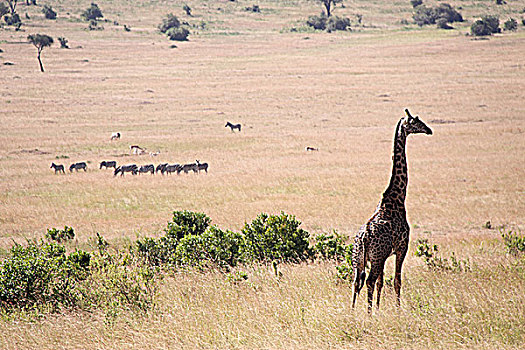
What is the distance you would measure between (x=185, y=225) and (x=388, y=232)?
726cm

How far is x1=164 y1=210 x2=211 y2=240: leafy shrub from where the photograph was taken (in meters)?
13.3

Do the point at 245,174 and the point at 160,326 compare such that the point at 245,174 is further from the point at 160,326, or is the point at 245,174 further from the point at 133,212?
the point at 160,326

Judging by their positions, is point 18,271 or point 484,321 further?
point 18,271

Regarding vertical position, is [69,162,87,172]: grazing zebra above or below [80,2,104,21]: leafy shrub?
below

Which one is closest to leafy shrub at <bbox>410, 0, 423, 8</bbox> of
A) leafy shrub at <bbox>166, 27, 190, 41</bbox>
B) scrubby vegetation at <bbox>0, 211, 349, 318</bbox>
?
leafy shrub at <bbox>166, 27, 190, 41</bbox>

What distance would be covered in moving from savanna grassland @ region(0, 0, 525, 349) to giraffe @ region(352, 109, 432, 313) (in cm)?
43

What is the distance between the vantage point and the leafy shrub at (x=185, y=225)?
13.3 metres

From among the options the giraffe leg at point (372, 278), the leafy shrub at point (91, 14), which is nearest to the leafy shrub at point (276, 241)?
the giraffe leg at point (372, 278)

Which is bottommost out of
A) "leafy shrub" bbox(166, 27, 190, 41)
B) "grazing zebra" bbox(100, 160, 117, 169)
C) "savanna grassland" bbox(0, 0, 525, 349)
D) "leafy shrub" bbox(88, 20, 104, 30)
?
"grazing zebra" bbox(100, 160, 117, 169)

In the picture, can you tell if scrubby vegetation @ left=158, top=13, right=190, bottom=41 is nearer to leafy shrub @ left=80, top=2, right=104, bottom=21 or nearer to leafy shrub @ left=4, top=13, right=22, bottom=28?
leafy shrub @ left=80, top=2, right=104, bottom=21

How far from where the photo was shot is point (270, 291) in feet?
27.5

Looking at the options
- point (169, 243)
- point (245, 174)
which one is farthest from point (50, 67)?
point (169, 243)

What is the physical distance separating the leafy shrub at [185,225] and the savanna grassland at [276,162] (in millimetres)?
3043

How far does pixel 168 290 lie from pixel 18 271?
219cm
